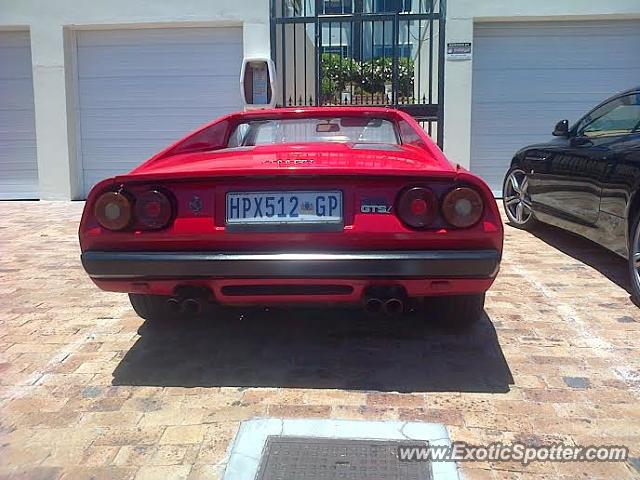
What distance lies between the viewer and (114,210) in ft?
9.59

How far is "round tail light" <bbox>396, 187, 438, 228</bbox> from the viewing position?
2801 mm

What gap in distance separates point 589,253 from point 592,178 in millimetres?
1199

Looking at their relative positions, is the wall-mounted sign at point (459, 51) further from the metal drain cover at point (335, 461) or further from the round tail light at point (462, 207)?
the metal drain cover at point (335, 461)

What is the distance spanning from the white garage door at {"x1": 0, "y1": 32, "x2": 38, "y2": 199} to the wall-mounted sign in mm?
6440

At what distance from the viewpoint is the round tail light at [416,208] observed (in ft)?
9.19

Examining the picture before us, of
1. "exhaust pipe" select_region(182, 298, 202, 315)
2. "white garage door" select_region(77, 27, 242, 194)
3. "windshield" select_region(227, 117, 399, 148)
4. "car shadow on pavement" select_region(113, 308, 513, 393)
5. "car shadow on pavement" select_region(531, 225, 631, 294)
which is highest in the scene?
"white garage door" select_region(77, 27, 242, 194)

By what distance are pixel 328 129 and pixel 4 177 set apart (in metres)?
8.20

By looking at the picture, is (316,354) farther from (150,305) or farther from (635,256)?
(635,256)

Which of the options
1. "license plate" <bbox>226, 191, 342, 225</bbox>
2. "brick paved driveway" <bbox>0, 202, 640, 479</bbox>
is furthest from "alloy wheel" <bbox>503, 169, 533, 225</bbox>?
"license plate" <bbox>226, 191, 342, 225</bbox>

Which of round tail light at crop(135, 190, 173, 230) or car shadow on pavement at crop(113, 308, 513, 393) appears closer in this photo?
round tail light at crop(135, 190, 173, 230)

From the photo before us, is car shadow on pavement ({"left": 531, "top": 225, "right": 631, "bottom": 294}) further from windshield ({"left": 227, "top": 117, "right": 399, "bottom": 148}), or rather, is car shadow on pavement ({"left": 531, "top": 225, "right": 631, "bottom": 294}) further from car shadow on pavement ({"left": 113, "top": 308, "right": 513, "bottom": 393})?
windshield ({"left": 227, "top": 117, "right": 399, "bottom": 148})

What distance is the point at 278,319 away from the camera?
3.93 m

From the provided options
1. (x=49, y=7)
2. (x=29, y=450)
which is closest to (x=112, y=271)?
(x=29, y=450)

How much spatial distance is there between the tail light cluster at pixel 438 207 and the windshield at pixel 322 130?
1187mm
